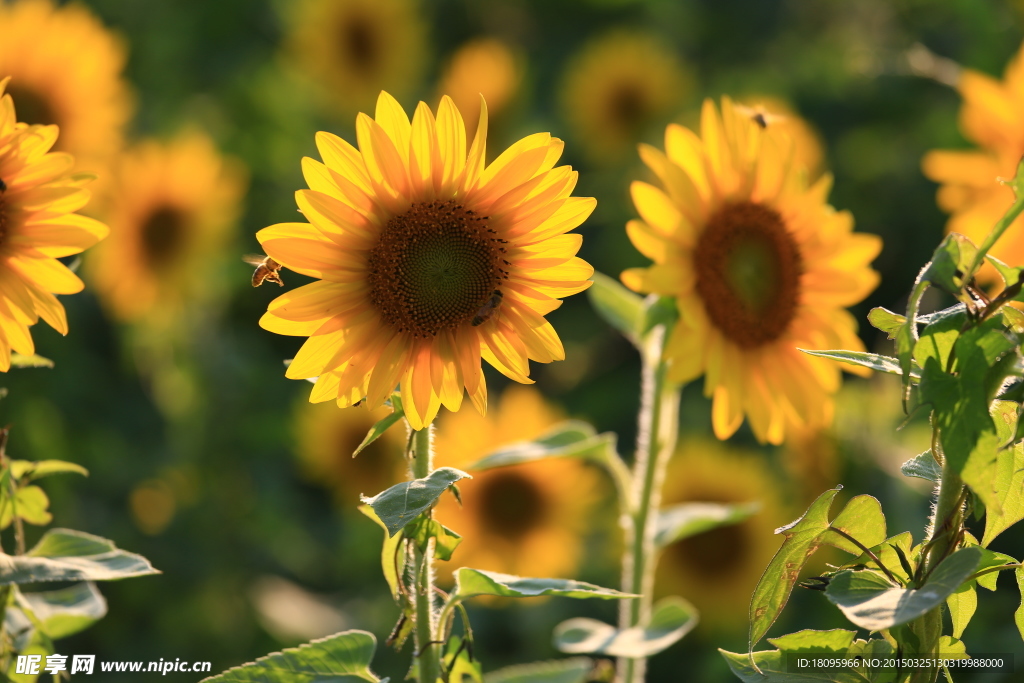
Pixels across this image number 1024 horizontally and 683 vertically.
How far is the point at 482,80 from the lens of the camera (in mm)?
3977

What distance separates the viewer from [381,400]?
1.19 metres

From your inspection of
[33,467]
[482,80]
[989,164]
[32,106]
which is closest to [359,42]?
[482,80]

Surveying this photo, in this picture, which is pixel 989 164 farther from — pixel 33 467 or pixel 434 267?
pixel 33 467

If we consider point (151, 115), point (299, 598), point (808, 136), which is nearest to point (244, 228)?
point (151, 115)

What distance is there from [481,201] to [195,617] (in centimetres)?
215

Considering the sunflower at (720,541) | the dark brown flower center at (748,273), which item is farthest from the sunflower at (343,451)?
the dark brown flower center at (748,273)

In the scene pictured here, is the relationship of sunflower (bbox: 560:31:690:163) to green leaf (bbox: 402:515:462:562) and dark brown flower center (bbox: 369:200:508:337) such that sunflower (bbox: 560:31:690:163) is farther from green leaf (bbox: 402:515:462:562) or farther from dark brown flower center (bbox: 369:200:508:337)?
green leaf (bbox: 402:515:462:562)

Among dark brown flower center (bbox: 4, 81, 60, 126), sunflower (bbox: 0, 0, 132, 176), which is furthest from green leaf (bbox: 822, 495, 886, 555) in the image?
dark brown flower center (bbox: 4, 81, 60, 126)

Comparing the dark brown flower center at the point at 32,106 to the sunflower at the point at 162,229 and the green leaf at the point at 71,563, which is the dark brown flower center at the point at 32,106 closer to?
the sunflower at the point at 162,229

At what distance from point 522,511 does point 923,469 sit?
5.66 ft

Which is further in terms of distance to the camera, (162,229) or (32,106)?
(162,229)

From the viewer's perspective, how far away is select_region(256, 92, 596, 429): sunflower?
1171mm

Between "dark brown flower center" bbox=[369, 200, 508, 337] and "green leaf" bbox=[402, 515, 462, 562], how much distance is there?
0.87ft

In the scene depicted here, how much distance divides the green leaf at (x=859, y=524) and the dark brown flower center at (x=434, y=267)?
0.49m
